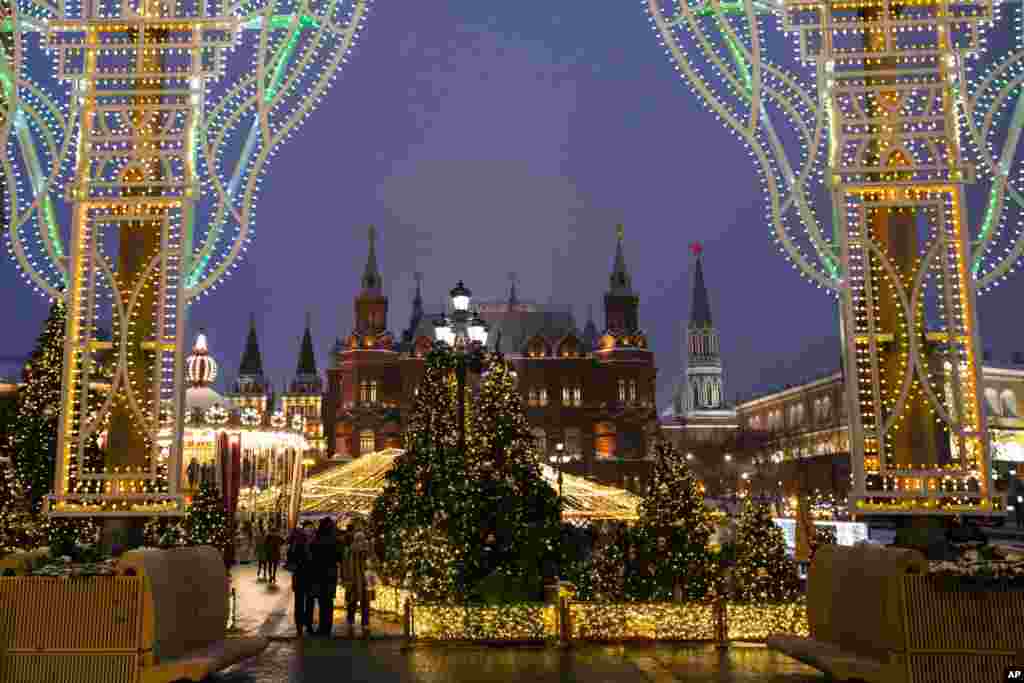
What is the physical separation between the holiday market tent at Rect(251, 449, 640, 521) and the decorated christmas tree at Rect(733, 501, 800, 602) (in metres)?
9.41

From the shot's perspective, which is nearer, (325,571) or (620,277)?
(325,571)

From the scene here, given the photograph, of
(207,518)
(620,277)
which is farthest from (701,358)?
(207,518)

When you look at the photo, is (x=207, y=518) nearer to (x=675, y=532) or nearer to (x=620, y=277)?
(x=675, y=532)

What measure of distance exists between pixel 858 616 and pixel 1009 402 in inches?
3020

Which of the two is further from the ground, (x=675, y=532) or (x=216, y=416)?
(x=216, y=416)

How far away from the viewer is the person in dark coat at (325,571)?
38.5ft

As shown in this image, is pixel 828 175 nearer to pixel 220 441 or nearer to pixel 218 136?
pixel 218 136

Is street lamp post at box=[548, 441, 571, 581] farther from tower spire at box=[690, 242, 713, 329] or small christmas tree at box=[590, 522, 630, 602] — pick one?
tower spire at box=[690, 242, 713, 329]

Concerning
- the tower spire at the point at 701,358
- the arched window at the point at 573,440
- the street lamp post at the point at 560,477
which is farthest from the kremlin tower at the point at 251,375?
the street lamp post at the point at 560,477

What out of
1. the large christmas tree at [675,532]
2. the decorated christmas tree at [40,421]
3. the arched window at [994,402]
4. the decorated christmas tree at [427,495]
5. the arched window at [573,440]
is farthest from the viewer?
the arched window at [994,402]

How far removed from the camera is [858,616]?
7422 mm

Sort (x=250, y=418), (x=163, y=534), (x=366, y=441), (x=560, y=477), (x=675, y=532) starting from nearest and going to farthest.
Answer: (x=163, y=534)
(x=675, y=532)
(x=560, y=477)
(x=250, y=418)
(x=366, y=441)

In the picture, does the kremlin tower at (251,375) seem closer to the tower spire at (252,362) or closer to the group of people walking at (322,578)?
the tower spire at (252,362)

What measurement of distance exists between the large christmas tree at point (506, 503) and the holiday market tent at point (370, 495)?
269 inches
